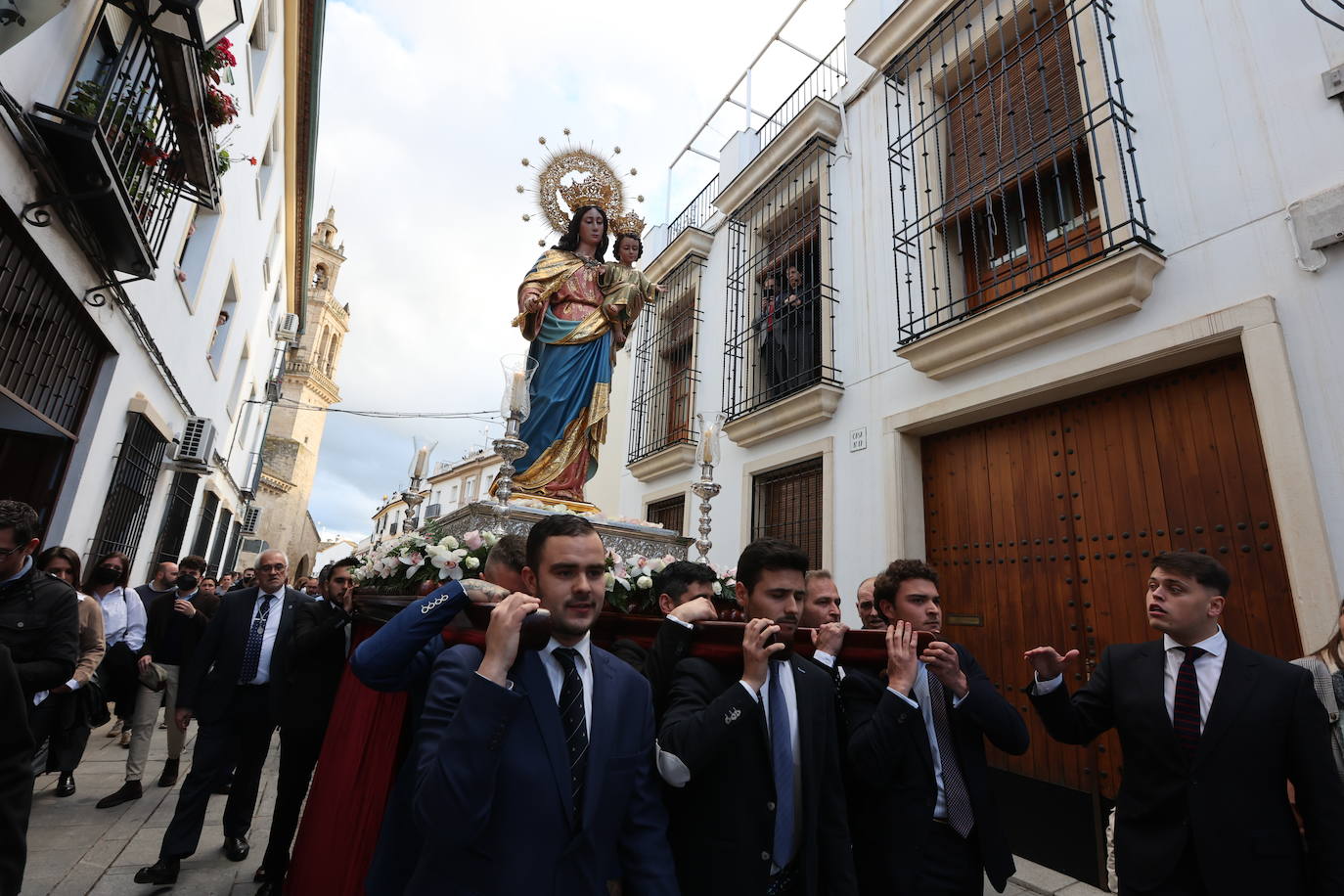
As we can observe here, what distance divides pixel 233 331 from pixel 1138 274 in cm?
1143

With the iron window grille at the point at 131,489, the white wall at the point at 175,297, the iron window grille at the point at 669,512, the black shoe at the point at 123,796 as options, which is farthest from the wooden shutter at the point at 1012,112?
the iron window grille at the point at 131,489

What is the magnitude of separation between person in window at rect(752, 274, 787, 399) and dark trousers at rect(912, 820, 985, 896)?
5107mm

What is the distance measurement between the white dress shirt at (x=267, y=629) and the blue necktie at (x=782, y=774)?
9.89 feet

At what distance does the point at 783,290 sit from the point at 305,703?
19.7 feet

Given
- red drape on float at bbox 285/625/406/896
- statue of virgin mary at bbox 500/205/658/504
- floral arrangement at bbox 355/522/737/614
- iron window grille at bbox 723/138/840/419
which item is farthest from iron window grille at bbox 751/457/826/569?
red drape on float at bbox 285/625/406/896

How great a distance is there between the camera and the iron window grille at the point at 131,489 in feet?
19.1

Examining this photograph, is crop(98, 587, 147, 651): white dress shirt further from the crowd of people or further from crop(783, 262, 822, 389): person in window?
crop(783, 262, 822, 389): person in window

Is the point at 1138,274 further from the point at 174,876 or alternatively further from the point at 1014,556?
the point at 174,876

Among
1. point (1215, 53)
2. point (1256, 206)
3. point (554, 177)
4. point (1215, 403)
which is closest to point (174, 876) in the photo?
point (554, 177)

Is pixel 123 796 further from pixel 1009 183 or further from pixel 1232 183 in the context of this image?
pixel 1232 183

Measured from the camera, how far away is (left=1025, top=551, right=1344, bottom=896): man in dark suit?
181cm

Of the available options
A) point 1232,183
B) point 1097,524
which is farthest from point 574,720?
point 1232,183

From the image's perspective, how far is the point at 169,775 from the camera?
4410 millimetres

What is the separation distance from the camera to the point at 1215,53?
3801 millimetres
